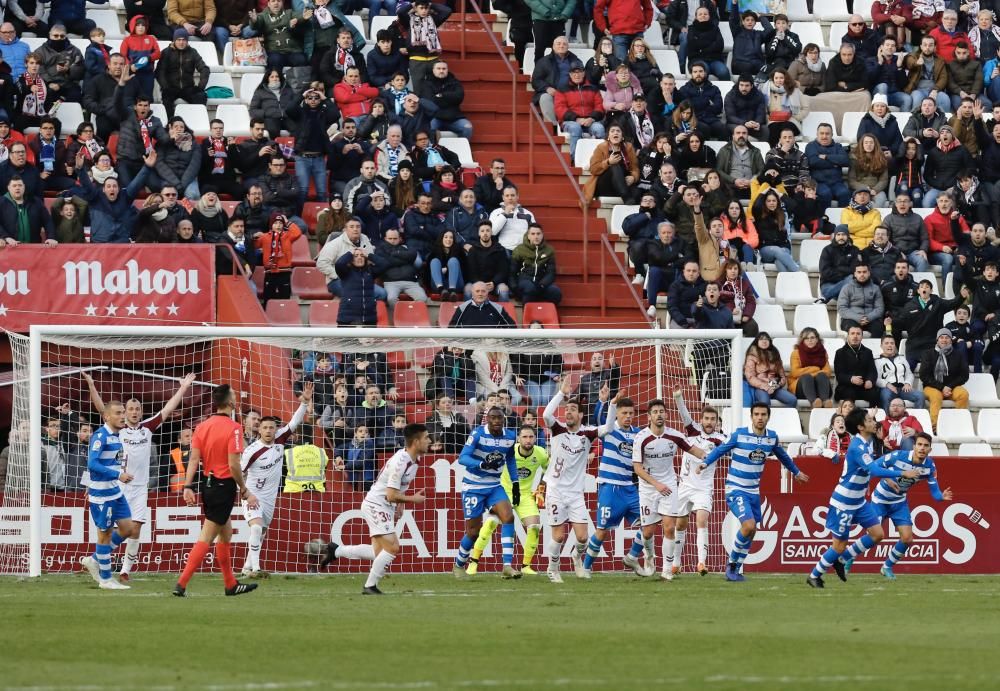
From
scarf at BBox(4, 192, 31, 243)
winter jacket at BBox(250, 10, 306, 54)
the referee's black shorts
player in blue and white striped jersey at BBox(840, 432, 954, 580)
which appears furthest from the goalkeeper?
winter jacket at BBox(250, 10, 306, 54)

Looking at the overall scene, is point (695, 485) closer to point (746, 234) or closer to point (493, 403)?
point (493, 403)

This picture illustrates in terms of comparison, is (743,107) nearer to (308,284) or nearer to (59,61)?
(308,284)

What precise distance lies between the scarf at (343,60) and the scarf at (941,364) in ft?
30.9

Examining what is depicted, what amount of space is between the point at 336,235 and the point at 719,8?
32.7 feet

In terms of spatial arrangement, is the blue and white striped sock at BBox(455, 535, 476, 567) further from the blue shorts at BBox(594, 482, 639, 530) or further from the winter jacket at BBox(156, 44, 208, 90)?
the winter jacket at BBox(156, 44, 208, 90)

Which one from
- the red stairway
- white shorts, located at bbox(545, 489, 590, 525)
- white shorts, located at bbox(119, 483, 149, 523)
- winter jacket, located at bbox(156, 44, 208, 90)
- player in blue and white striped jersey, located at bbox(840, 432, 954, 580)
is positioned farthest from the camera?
winter jacket, located at bbox(156, 44, 208, 90)

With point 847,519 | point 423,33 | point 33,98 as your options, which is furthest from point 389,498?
point 423,33

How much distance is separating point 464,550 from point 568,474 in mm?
1438

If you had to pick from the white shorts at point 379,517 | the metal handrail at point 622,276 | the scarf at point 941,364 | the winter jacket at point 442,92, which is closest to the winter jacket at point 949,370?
the scarf at point 941,364

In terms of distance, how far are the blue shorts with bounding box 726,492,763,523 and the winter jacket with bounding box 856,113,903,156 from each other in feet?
34.7

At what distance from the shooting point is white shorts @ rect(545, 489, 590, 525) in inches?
803

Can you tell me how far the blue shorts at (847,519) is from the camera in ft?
64.9

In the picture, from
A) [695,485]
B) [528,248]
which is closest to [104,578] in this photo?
[695,485]

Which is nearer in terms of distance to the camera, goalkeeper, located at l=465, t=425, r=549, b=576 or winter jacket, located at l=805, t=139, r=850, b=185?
goalkeeper, located at l=465, t=425, r=549, b=576
